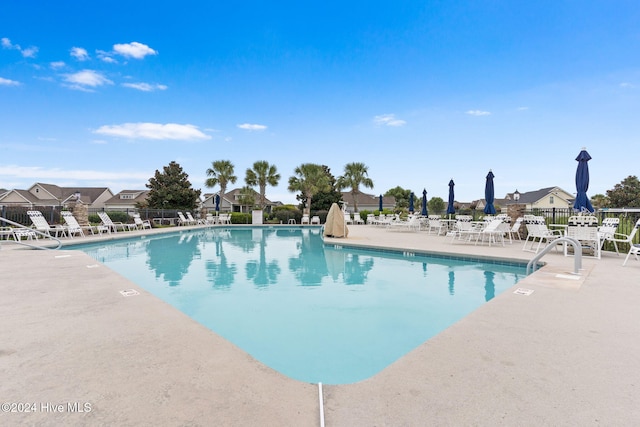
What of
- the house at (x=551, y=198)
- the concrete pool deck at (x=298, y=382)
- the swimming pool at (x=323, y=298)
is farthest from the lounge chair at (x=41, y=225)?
the house at (x=551, y=198)

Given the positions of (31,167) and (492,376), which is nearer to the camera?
(492,376)

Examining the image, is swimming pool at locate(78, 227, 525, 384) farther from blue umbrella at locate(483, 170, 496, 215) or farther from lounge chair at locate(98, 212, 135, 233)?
blue umbrella at locate(483, 170, 496, 215)

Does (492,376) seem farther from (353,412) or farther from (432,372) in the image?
(353,412)

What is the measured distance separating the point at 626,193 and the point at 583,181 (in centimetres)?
3450

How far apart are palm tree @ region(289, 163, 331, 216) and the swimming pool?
61.4 ft

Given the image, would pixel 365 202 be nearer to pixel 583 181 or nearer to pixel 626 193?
pixel 626 193

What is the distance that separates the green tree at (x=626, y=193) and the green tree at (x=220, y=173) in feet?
128

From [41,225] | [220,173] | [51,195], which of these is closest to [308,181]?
[220,173]

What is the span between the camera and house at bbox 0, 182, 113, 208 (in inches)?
1422

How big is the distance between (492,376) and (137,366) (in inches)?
92.7

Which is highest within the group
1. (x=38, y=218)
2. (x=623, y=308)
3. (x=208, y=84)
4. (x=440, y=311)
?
(x=208, y=84)

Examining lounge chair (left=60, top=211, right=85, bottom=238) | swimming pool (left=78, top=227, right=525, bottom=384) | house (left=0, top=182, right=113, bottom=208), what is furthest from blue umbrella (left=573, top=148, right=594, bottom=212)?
house (left=0, top=182, right=113, bottom=208)

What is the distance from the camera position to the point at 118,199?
44.8m

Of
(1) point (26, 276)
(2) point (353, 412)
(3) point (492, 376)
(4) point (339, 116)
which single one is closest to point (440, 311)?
(3) point (492, 376)
